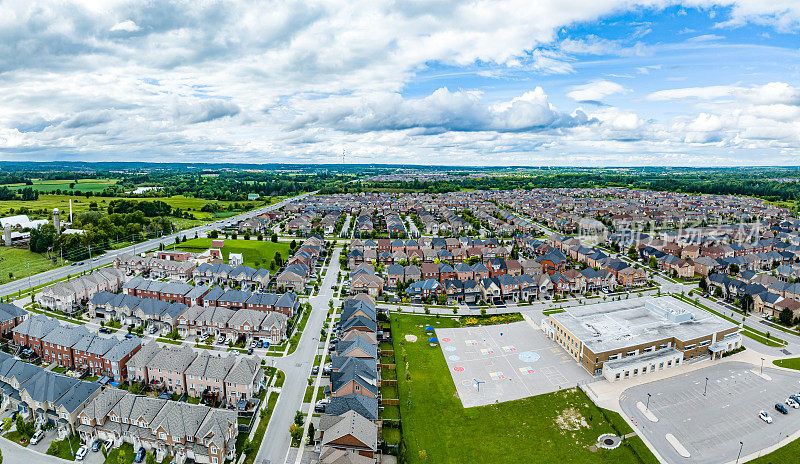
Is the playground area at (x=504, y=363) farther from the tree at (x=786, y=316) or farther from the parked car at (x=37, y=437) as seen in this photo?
the parked car at (x=37, y=437)

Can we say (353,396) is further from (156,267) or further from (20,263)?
(20,263)

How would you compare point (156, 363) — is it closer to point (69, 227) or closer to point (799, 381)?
point (799, 381)

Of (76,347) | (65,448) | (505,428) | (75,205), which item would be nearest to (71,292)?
(76,347)

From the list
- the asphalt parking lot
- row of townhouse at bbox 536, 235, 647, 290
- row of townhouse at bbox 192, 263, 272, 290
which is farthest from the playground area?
row of townhouse at bbox 192, 263, 272, 290

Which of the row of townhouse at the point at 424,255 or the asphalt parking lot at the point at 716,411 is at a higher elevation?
the row of townhouse at the point at 424,255

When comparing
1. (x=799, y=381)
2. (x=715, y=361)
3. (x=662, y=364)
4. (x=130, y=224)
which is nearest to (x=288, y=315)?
(x=662, y=364)

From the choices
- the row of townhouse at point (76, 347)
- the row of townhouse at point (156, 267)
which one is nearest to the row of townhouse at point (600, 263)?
the row of townhouse at point (76, 347)
